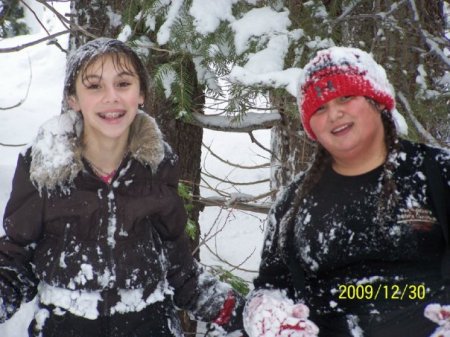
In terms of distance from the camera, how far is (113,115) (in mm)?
2531

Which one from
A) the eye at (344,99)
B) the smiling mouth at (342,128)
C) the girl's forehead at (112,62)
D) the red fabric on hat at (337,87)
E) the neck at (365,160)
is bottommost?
the neck at (365,160)

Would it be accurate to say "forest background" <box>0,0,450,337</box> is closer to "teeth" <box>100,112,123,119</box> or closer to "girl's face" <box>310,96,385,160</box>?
"girl's face" <box>310,96,385,160</box>

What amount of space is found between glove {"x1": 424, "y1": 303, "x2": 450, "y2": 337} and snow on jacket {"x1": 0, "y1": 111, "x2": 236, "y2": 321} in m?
1.25

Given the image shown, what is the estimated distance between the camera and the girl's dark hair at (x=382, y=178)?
2229mm

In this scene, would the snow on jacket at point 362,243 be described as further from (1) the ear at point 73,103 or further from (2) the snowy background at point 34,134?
(2) the snowy background at point 34,134

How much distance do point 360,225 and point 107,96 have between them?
131 centimetres

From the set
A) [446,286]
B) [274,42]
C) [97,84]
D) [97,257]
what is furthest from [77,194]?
[446,286]

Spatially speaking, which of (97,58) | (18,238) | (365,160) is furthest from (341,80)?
(18,238)

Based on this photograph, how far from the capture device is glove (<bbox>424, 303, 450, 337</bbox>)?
6.82 ft

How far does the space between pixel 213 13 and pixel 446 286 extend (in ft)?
6.67

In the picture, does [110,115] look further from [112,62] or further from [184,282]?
[184,282]
